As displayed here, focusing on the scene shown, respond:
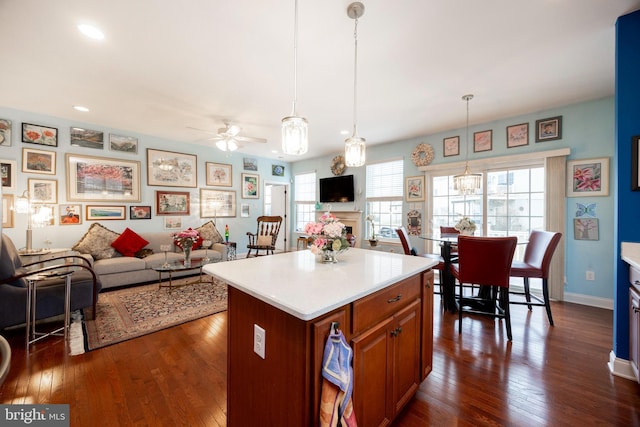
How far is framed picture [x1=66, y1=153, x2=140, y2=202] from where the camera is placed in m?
4.36

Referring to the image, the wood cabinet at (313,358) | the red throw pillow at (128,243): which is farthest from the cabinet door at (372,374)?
the red throw pillow at (128,243)

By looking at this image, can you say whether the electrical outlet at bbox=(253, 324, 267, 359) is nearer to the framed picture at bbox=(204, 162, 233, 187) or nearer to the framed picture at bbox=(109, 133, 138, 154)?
the framed picture at bbox=(109, 133, 138, 154)

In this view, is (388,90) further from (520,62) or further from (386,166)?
(386,166)

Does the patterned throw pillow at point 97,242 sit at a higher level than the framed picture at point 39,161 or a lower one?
lower

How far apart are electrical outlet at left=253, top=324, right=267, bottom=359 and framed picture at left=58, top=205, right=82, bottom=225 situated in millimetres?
4809

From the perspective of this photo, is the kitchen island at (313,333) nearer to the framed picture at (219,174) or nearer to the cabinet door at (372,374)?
the cabinet door at (372,374)

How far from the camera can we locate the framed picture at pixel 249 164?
6.58 meters

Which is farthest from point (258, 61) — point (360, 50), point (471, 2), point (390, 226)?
point (390, 226)

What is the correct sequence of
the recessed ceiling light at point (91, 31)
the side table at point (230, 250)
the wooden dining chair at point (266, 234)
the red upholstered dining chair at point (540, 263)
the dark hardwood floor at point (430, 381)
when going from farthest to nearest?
the wooden dining chair at point (266, 234) → the side table at point (230, 250) → the red upholstered dining chair at point (540, 263) → the recessed ceiling light at point (91, 31) → the dark hardwood floor at point (430, 381)

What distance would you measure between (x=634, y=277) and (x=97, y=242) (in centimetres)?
625

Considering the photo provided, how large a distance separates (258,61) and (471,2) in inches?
71.8

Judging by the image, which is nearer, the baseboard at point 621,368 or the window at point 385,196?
the baseboard at point 621,368

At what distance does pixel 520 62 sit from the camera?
2.59 m

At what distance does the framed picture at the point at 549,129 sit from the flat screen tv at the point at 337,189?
334 centimetres
